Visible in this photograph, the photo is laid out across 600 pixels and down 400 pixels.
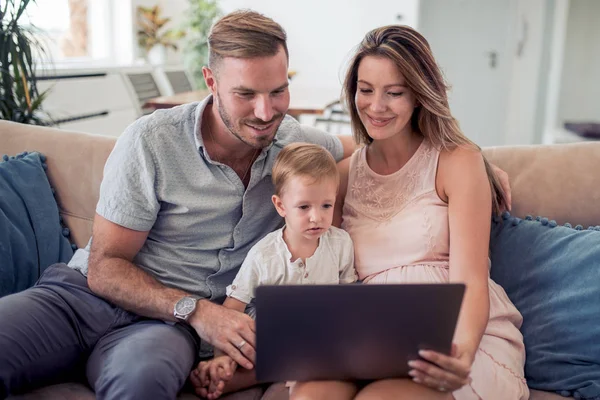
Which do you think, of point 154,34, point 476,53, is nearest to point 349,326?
point 154,34

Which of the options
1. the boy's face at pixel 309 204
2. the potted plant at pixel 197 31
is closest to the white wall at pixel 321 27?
the potted plant at pixel 197 31

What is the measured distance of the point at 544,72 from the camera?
579 centimetres

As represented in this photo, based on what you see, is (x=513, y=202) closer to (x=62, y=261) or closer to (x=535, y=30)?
(x=62, y=261)

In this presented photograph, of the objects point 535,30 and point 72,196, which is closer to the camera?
point 72,196

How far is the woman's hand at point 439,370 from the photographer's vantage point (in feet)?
3.60

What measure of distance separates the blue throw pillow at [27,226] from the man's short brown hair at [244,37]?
71 cm

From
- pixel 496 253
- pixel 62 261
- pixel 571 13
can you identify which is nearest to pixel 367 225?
pixel 496 253

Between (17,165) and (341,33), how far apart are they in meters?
5.06

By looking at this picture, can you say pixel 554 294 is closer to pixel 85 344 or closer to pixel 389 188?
pixel 389 188

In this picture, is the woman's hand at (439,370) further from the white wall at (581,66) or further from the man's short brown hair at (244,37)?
the white wall at (581,66)

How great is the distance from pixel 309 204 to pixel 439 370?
0.51 meters

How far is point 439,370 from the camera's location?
111cm

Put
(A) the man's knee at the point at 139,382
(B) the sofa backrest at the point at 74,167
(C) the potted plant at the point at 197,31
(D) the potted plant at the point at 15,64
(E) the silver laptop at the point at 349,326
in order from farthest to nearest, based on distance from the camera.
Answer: (C) the potted plant at the point at 197,31 < (D) the potted plant at the point at 15,64 < (B) the sofa backrest at the point at 74,167 < (A) the man's knee at the point at 139,382 < (E) the silver laptop at the point at 349,326

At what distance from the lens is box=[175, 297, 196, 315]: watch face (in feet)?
4.58
